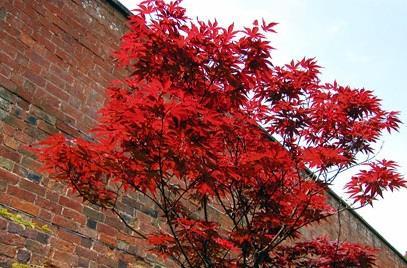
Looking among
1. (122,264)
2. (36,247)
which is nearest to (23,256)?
(36,247)

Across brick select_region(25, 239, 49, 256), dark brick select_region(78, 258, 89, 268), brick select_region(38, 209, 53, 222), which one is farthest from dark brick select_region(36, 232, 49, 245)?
dark brick select_region(78, 258, 89, 268)

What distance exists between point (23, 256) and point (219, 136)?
2178 mm

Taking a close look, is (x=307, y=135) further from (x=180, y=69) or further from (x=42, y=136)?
(x=42, y=136)

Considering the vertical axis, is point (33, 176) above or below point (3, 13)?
below

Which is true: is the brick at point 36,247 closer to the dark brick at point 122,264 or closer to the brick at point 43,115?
the dark brick at point 122,264

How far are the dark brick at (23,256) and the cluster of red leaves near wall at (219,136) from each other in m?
0.83

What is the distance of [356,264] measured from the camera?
5164 millimetres

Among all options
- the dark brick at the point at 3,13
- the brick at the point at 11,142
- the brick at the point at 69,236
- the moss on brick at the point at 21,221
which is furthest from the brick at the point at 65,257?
the dark brick at the point at 3,13

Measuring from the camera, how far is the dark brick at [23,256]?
4.17m

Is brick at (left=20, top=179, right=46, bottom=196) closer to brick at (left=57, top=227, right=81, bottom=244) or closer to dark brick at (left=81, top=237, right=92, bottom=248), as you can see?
brick at (left=57, top=227, right=81, bottom=244)

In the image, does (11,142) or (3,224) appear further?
(11,142)

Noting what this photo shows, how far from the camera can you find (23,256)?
4.20 m

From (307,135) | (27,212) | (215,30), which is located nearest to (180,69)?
(215,30)

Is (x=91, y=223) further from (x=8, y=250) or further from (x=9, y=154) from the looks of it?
(x=9, y=154)
